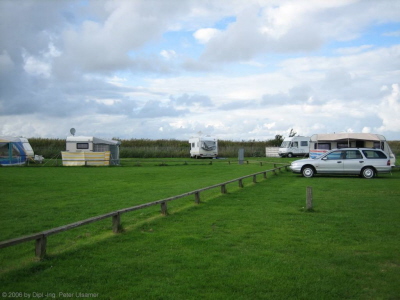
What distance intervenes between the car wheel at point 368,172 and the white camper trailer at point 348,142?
6792 millimetres

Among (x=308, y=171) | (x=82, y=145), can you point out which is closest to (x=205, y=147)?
(x=82, y=145)

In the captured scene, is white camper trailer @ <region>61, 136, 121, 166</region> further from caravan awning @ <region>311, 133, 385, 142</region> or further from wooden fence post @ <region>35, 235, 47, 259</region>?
wooden fence post @ <region>35, 235, 47, 259</region>

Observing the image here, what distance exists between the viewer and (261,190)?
52.5 feet

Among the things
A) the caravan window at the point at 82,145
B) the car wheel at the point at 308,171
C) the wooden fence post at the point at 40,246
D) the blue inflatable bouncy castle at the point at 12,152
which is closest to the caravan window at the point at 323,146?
the car wheel at the point at 308,171

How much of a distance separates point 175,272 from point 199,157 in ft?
135

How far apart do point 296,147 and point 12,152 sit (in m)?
30.6

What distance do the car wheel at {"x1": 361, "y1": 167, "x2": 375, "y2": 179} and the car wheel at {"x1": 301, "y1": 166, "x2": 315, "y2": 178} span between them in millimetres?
2644

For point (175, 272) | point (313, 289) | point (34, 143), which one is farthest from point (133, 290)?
point (34, 143)

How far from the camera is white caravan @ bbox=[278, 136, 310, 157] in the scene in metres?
47.6

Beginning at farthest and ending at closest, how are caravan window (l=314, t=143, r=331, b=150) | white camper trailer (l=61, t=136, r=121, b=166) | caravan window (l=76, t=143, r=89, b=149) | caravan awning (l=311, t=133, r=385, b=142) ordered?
1. caravan window (l=76, t=143, r=89, b=149)
2. white camper trailer (l=61, t=136, r=121, b=166)
3. caravan window (l=314, t=143, r=331, b=150)
4. caravan awning (l=311, t=133, r=385, b=142)

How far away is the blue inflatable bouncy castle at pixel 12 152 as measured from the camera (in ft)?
113

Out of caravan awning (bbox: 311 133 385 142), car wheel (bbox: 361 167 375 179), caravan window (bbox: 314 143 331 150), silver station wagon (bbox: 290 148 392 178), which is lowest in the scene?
car wheel (bbox: 361 167 375 179)

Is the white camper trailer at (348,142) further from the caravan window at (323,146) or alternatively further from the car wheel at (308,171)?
the car wheel at (308,171)

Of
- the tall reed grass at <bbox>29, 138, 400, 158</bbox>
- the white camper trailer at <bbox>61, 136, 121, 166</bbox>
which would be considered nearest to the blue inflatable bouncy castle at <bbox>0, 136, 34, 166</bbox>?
the white camper trailer at <bbox>61, 136, 121, 166</bbox>
